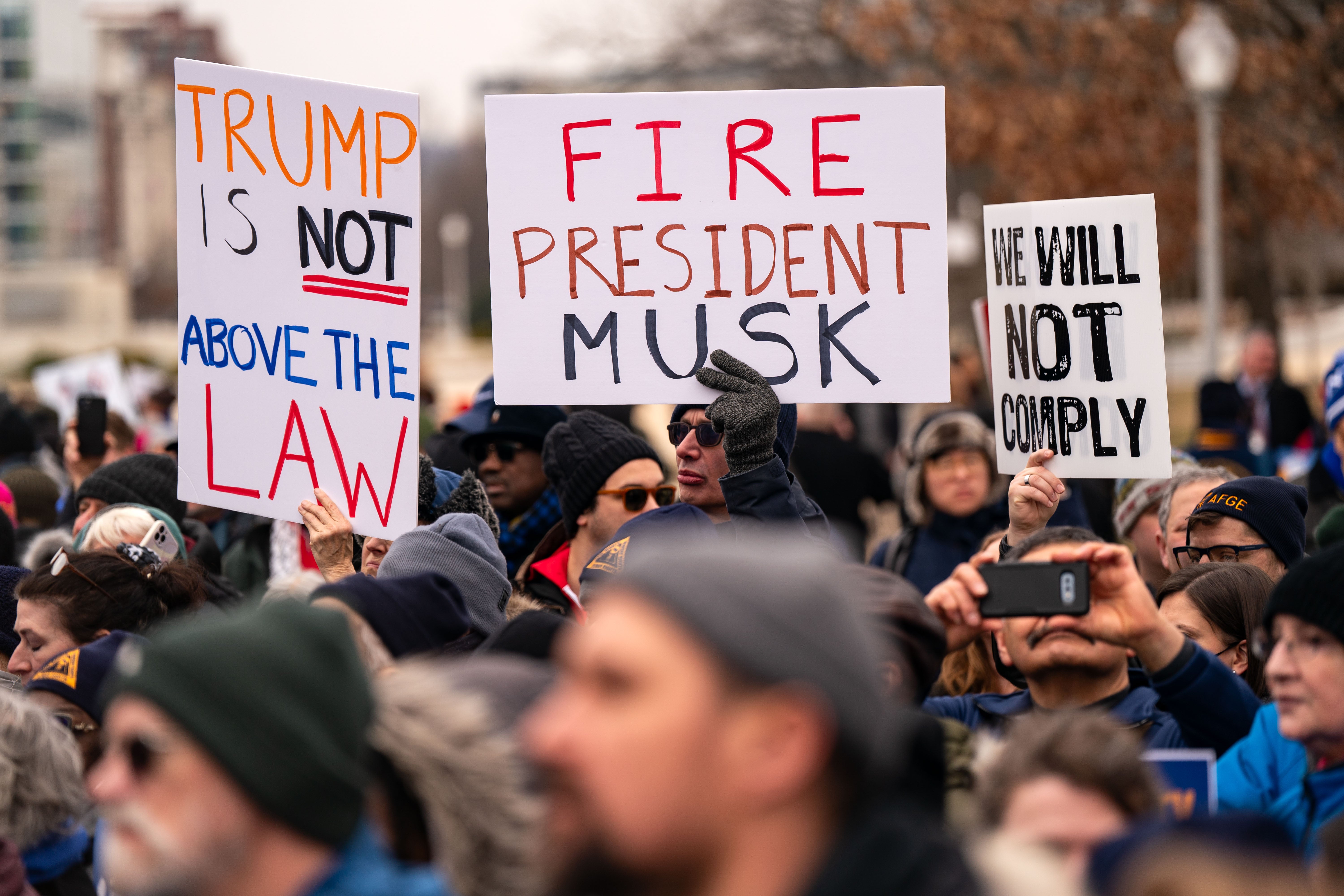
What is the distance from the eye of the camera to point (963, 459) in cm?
639

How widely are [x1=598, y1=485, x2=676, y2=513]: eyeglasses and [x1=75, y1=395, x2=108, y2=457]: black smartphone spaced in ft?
10.9

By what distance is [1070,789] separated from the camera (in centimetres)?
235

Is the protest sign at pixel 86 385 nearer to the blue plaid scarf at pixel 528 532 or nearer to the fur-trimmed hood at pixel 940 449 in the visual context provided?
the blue plaid scarf at pixel 528 532

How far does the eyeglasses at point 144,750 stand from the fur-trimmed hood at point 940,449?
4616 mm

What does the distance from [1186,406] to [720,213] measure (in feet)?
74.9

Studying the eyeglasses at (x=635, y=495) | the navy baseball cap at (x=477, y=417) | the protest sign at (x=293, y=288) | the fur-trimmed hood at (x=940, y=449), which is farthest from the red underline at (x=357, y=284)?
the fur-trimmed hood at (x=940, y=449)

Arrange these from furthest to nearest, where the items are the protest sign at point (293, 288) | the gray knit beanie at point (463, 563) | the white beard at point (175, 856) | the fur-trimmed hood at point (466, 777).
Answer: the protest sign at point (293, 288)
the gray knit beanie at point (463, 563)
the fur-trimmed hood at point (466, 777)
the white beard at point (175, 856)

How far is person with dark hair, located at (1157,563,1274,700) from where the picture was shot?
13.3ft

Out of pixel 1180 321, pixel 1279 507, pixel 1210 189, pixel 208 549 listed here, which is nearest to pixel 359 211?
pixel 208 549

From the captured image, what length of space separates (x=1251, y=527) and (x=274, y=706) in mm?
3431

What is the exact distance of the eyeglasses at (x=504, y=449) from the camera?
6.23 metres

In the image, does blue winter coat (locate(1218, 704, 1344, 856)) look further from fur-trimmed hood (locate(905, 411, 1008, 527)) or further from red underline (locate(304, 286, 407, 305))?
fur-trimmed hood (locate(905, 411, 1008, 527))

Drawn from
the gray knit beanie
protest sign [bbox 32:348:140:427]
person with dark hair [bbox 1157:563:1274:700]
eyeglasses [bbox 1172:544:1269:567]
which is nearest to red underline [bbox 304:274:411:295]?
the gray knit beanie

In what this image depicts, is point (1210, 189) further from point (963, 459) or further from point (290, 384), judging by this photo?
point (290, 384)
